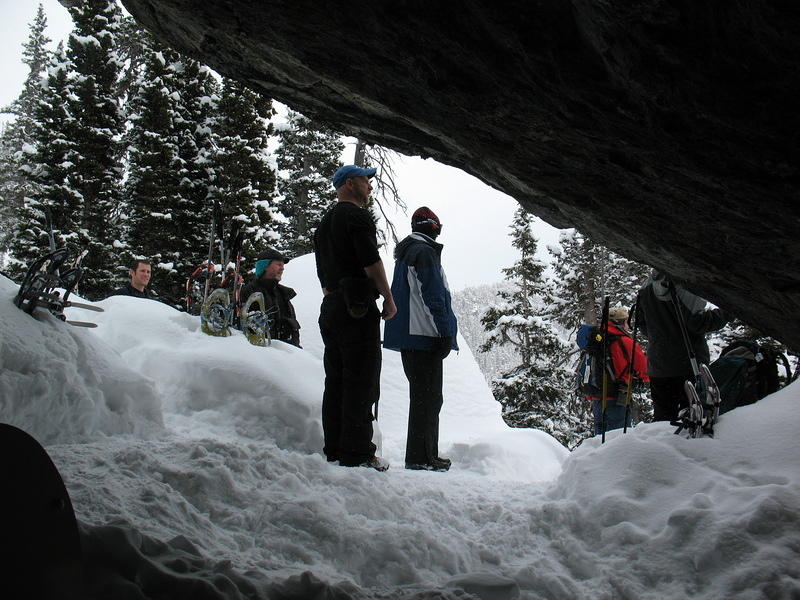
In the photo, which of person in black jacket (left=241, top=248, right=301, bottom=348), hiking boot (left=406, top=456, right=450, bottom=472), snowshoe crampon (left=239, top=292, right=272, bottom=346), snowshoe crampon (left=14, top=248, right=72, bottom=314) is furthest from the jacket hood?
person in black jacket (left=241, top=248, right=301, bottom=348)

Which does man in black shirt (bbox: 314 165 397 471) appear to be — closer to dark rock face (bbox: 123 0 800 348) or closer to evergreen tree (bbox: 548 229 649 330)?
dark rock face (bbox: 123 0 800 348)

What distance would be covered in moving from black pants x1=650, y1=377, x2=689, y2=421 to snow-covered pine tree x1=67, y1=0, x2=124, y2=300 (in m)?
20.3

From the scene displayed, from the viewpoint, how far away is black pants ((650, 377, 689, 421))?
4.59 metres

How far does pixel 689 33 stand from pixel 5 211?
37.2 meters

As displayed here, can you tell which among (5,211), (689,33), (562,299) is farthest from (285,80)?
(5,211)

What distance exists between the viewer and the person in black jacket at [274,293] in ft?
25.7

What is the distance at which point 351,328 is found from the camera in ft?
13.3

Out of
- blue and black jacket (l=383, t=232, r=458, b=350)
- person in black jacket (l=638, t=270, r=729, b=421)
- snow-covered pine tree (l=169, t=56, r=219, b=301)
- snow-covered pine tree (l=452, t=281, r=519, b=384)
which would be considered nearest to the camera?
person in black jacket (l=638, t=270, r=729, b=421)

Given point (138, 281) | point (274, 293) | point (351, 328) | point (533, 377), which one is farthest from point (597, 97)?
point (533, 377)

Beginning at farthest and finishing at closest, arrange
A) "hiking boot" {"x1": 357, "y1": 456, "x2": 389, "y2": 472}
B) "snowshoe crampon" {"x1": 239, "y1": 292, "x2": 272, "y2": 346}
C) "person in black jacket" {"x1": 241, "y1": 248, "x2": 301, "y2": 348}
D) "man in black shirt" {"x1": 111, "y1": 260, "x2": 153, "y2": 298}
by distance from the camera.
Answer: "man in black shirt" {"x1": 111, "y1": 260, "x2": 153, "y2": 298} → "person in black jacket" {"x1": 241, "y1": 248, "x2": 301, "y2": 348} → "snowshoe crampon" {"x1": 239, "y1": 292, "x2": 272, "y2": 346} → "hiking boot" {"x1": 357, "y1": 456, "x2": 389, "y2": 472}

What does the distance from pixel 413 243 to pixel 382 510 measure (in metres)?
2.64

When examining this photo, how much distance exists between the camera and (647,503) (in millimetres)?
2869

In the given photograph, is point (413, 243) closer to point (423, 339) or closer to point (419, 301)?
point (419, 301)

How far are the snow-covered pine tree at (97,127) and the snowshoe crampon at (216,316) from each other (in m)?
15.8
